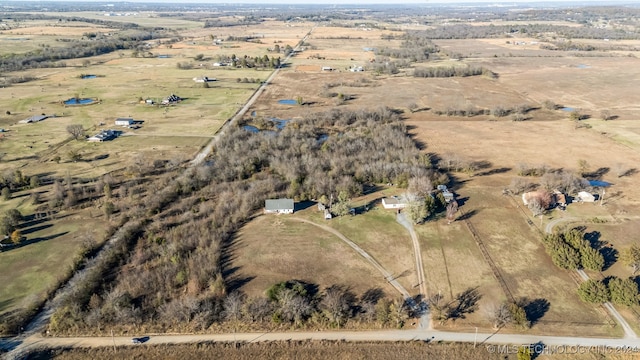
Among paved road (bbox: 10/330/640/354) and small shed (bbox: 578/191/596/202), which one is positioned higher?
small shed (bbox: 578/191/596/202)

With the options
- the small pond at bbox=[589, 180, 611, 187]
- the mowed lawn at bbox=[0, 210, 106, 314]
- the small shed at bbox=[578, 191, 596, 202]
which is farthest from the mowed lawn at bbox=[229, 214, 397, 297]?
the small pond at bbox=[589, 180, 611, 187]

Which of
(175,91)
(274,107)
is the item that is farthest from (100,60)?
(274,107)

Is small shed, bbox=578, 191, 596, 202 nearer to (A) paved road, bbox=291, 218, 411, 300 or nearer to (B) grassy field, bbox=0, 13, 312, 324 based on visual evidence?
(A) paved road, bbox=291, 218, 411, 300

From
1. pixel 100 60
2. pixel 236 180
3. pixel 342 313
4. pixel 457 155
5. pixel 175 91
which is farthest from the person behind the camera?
pixel 100 60

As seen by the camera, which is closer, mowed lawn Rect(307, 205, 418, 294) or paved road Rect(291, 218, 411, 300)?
paved road Rect(291, 218, 411, 300)

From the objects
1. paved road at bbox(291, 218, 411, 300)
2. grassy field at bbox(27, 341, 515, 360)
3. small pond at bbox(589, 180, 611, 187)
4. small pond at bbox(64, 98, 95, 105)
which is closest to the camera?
grassy field at bbox(27, 341, 515, 360)

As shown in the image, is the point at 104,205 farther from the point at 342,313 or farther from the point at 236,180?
the point at 342,313

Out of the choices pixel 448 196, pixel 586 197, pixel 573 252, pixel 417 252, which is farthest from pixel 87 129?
pixel 586 197

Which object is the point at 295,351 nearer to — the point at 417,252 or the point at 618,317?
the point at 417,252
